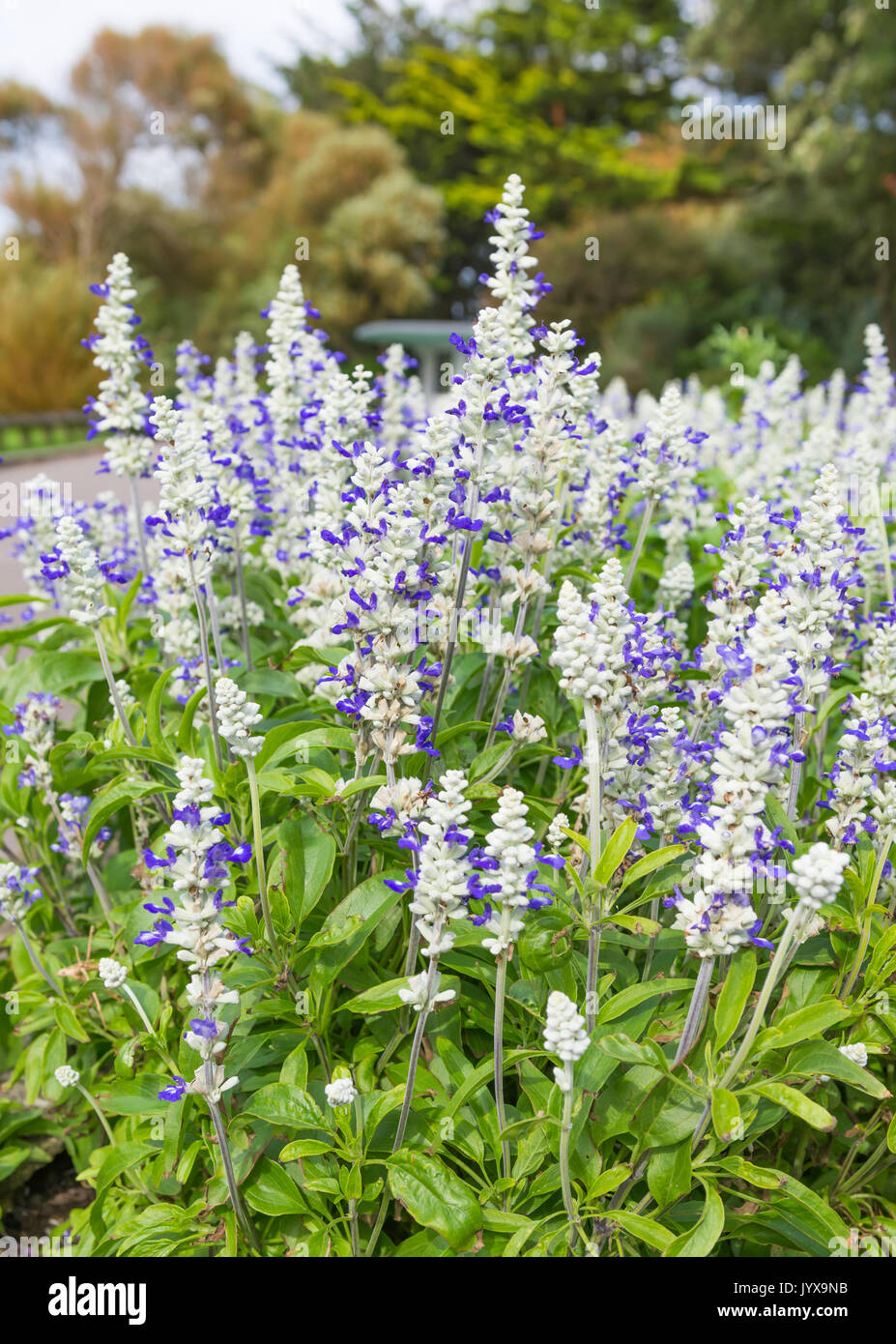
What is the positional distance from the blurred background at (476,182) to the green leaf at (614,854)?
26.4m

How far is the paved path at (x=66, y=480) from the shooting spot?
1246 centimetres

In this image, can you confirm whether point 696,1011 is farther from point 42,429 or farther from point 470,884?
point 42,429

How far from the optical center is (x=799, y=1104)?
2166mm

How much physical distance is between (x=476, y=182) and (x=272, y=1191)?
151ft

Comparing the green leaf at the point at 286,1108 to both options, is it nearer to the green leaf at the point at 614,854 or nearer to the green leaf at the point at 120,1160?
the green leaf at the point at 120,1160

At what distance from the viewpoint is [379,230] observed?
38219 millimetres

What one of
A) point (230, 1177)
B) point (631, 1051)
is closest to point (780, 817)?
point (631, 1051)

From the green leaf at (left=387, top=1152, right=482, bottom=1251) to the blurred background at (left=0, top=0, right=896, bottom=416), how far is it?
1055 inches

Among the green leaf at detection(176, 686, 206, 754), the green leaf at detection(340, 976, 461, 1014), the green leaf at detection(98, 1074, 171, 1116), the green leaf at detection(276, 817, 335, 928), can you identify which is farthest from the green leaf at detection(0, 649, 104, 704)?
the green leaf at detection(340, 976, 461, 1014)

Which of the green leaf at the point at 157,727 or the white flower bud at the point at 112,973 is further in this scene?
the green leaf at the point at 157,727

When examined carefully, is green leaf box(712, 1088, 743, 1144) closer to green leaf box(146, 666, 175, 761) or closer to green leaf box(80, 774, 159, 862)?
green leaf box(80, 774, 159, 862)

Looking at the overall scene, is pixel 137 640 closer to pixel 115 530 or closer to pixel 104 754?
pixel 115 530

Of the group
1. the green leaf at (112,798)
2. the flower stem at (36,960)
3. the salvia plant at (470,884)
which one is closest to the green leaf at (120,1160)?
the salvia plant at (470,884)
